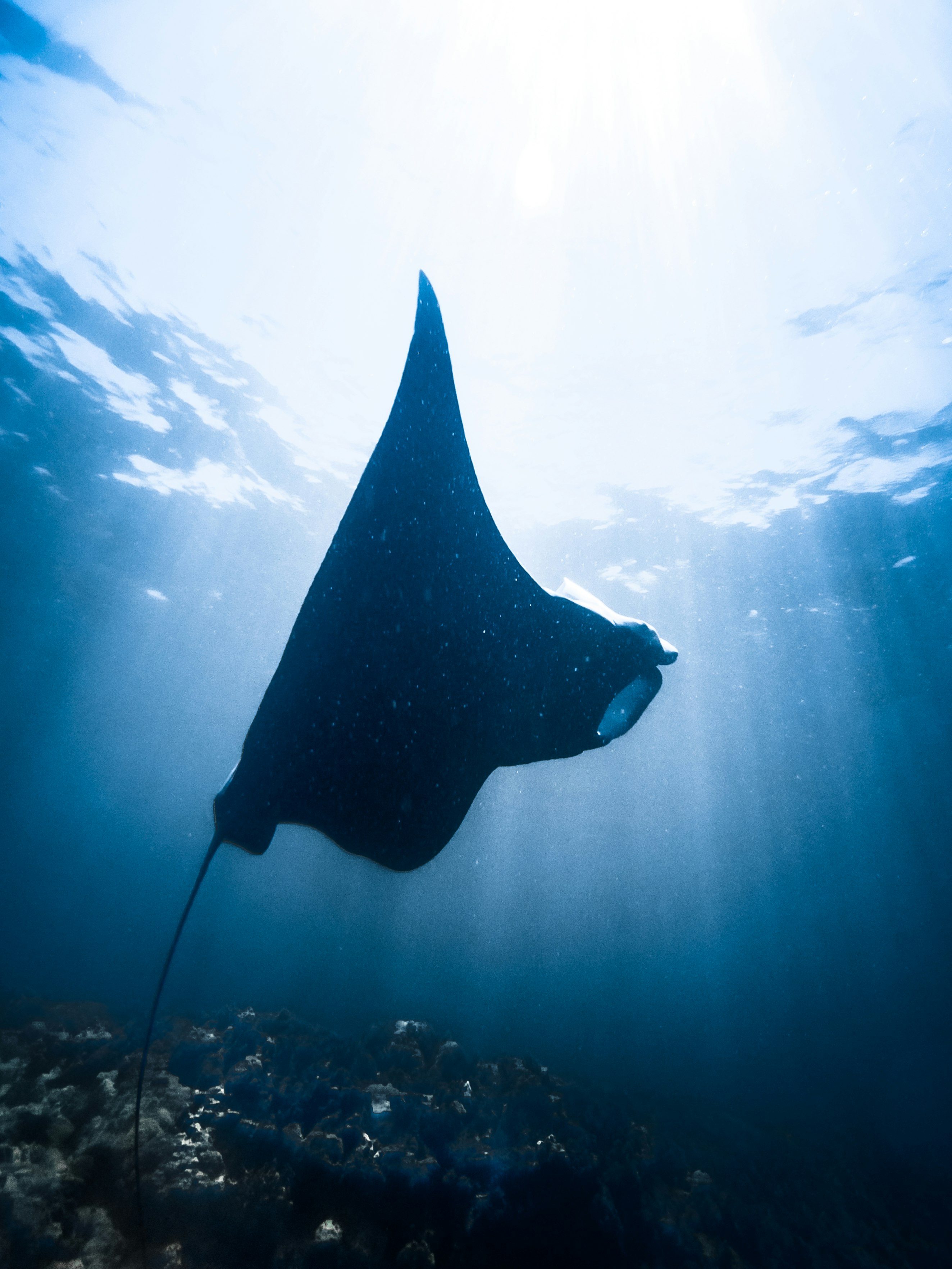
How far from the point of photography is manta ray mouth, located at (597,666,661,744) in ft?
10.7

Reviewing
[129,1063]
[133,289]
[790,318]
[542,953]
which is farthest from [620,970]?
[133,289]

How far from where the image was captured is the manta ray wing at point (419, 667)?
232cm

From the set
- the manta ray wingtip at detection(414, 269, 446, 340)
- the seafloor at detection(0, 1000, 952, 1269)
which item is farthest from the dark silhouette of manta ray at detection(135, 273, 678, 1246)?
the seafloor at detection(0, 1000, 952, 1269)

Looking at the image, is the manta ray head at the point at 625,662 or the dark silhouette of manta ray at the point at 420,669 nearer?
the dark silhouette of manta ray at the point at 420,669

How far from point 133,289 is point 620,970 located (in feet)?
177

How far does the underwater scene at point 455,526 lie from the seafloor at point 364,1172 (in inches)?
1.9

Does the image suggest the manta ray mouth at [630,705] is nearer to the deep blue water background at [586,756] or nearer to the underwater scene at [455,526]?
the underwater scene at [455,526]

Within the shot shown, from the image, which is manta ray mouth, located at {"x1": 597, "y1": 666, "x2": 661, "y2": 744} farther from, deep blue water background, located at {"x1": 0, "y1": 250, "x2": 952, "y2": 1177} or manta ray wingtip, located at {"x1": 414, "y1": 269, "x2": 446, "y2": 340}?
deep blue water background, located at {"x1": 0, "y1": 250, "x2": 952, "y2": 1177}

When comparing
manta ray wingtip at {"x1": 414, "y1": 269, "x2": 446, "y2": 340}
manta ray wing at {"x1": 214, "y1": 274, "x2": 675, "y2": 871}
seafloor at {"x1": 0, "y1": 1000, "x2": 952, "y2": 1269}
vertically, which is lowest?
seafloor at {"x1": 0, "y1": 1000, "x2": 952, "y2": 1269}

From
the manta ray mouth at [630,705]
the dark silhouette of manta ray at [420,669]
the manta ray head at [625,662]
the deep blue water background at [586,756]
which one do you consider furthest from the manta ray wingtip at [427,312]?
the deep blue water background at [586,756]

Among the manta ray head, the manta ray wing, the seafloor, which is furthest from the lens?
the seafloor

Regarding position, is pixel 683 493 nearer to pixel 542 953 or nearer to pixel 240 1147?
pixel 240 1147

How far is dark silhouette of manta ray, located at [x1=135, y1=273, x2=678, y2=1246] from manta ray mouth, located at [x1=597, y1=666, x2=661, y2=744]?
1 cm

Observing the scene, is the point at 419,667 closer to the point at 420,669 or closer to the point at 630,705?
the point at 420,669
